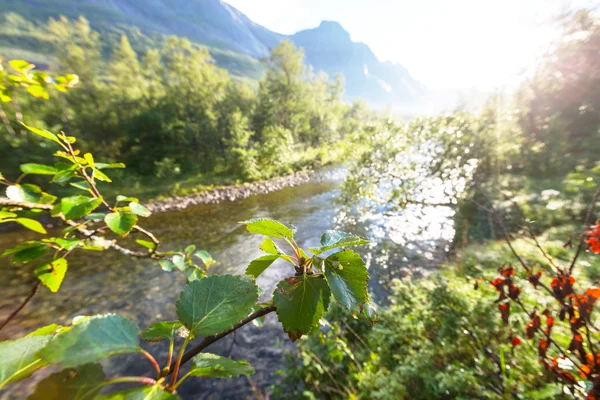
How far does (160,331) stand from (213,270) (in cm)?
746

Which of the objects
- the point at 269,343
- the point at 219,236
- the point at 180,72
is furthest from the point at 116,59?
the point at 269,343

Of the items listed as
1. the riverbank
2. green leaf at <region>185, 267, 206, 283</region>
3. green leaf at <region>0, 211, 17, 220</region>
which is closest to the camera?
green leaf at <region>0, 211, 17, 220</region>

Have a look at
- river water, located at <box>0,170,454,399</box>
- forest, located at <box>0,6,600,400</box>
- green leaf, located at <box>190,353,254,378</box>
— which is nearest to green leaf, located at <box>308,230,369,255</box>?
forest, located at <box>0,6,600,400</box>

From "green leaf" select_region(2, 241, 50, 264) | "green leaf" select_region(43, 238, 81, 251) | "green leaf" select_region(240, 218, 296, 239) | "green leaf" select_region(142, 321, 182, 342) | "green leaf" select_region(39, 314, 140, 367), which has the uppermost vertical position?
"green leaf" select_region(240, 218, 296, 239)

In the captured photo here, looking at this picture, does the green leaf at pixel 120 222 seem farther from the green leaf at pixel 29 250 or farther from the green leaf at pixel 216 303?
the green leaf at pixel 216 303

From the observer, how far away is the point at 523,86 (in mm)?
18281

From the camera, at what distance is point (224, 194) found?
18.7 meters

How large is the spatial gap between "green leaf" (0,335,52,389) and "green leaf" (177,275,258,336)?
23 cm

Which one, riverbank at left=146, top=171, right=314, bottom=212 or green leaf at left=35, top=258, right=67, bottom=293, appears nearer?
green leaf at left=35, top=258, right=67, bottom=293

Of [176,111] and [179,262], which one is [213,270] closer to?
[179,262]

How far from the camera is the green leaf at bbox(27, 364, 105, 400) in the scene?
1.45 feet

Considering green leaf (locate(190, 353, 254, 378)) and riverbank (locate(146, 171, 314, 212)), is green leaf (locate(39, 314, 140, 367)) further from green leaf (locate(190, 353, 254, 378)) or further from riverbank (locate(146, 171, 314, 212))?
riverbank (locate(146, 171, 314, 212))

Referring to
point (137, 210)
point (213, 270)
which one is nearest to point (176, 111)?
point (213, 270)

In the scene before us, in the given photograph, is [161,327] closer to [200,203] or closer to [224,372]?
[224,372]
